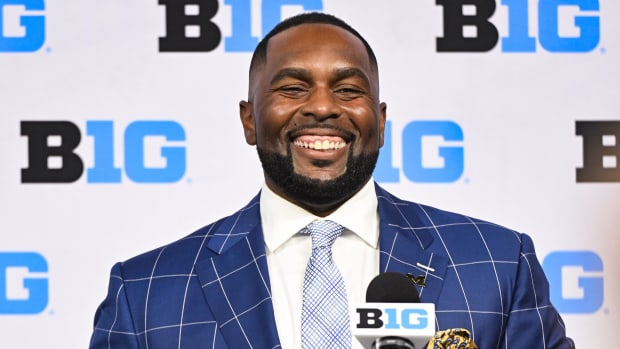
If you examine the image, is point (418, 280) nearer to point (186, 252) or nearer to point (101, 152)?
Answer: point (186, 252)

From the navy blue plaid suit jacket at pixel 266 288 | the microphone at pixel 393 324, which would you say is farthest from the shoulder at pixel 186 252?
the microphone at pixel 393 324

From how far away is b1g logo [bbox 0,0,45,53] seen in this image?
126 inches

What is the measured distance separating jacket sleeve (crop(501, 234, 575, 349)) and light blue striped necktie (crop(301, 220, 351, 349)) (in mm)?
336

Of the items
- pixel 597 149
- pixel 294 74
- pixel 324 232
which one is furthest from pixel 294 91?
pixel 597 149

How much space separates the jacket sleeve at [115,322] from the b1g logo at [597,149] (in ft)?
5.30

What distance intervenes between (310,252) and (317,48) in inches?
17.3

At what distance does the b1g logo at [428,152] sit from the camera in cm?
318

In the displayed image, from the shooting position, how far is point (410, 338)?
1432mm

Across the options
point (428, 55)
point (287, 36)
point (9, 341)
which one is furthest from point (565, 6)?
point (9, 341)

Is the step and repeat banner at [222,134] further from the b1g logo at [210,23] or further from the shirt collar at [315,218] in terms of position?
the shirt collar at [315,218]

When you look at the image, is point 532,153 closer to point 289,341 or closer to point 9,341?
point 289,341

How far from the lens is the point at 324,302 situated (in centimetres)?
207

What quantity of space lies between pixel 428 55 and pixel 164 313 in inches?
56.3

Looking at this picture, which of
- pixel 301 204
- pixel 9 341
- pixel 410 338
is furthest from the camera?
pixel 9 341
